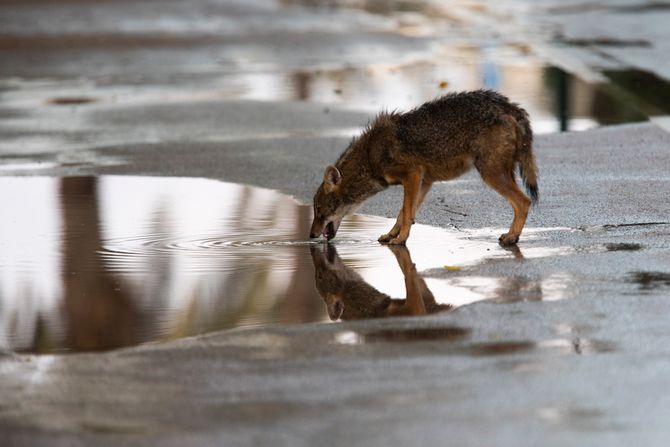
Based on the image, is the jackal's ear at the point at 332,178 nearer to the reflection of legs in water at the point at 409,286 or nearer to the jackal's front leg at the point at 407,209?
the jackal's front leg at the point at 407,209

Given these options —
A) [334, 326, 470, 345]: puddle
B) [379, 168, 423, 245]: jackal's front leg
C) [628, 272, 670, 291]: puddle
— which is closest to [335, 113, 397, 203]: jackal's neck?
[379, 168, 423, 245]: jackal's front leg

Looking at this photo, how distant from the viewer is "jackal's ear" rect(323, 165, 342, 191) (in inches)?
410

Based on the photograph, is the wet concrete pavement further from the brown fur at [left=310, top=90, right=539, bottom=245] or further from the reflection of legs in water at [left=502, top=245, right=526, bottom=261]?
the brown fur at [left=310, top=90, right=539, bottom=245]

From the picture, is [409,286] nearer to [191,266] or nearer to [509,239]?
[509,239]

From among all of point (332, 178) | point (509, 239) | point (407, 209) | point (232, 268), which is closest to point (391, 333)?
point (232, 268)

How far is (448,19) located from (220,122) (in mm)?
16123

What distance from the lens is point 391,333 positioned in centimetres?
719

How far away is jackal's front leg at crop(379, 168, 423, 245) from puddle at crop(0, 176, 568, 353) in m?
0.12

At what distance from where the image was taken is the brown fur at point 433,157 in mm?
9836

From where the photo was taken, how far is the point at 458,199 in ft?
38.2

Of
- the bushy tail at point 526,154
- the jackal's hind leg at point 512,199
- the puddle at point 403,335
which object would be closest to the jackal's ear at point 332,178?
the jackal's hind leg at point 512,199

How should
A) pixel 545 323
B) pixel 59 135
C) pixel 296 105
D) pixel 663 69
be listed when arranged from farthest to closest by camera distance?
1. pixel 663 69
2. pixel 296 105
3. pixel 59 135
4. pixel 545 323

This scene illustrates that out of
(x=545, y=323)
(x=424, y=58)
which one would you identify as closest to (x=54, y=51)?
(x=424, y=58)

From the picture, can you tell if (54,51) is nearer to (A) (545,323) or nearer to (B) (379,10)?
(B) (379,10)
